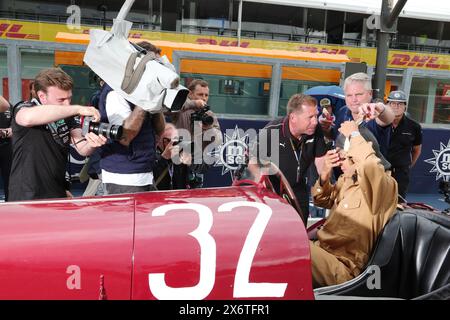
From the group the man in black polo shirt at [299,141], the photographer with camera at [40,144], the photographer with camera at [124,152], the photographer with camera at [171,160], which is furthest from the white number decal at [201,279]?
the photographer with camera at [171,160]

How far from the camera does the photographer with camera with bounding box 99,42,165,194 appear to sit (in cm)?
243

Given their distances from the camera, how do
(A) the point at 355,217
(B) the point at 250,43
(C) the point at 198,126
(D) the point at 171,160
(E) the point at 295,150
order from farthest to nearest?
(B) the point at 250,43, (C) the point at 198,126, (D) the point at 171,160, (E) the point at 295,150, (A) the point at 355,217

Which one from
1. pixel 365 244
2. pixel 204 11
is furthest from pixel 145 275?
pixel 204 11

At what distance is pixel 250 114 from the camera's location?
250 inches

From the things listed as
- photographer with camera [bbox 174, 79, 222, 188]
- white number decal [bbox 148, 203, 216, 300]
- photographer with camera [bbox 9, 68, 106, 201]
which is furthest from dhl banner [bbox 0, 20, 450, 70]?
white number decal [bbox 148, 203, 216, 300]

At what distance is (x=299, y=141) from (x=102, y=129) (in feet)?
5.06

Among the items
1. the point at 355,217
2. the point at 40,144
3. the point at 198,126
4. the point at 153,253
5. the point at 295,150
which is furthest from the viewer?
the point at 198,126

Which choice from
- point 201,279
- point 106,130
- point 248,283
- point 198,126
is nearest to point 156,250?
point 201,279

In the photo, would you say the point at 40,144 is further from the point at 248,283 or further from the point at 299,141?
the point at 299,141

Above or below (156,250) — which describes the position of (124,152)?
above

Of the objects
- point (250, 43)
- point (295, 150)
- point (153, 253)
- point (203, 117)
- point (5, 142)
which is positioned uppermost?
point (250, 43)

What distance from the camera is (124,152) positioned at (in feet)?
8.09

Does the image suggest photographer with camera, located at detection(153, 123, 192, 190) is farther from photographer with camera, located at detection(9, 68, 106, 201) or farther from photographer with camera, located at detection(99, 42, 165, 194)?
photographer with camera, located at detection(9, 68, 106, 201)

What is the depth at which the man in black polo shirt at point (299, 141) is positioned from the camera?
9.67ft
